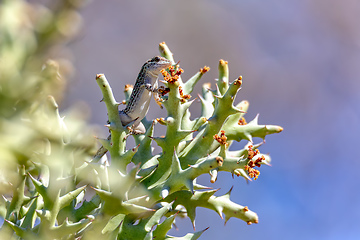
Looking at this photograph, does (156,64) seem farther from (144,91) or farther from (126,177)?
(126,177)

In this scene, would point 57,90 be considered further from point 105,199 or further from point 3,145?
point 105,199

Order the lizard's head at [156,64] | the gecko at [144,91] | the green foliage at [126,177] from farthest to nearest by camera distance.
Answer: the lizard's head at [156,64] < the gecko at [144,91] < the green foliage at [126,177]

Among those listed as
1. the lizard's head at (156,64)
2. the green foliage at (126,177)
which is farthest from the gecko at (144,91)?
the green foliage at (126,177)

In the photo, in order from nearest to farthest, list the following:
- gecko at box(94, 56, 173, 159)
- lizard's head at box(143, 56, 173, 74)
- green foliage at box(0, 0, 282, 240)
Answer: green foliage at box(0, 0, 282, 240)
gecko at box(94, 56, 173, 159)
lizard's head at box(143, 56, 173, 74)

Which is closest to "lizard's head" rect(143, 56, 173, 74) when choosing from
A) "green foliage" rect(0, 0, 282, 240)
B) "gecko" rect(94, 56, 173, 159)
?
"gecko" rect(94, 56, 173, 159)

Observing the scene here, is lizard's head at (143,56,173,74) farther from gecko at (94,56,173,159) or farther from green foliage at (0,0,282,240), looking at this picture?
green foliage at (0,0,282,240)

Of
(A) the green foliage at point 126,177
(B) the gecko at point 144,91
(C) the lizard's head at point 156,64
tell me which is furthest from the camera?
(C) the lizard's head at point 156,64

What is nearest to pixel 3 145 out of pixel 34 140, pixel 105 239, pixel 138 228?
pixel 34 140

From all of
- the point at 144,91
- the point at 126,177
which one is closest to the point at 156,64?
the point at 144,91

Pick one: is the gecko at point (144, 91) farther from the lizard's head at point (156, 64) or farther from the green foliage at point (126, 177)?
the green foliage at point (126, 177)

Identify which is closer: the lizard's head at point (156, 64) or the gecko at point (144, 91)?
the gecko at point (144, 91)

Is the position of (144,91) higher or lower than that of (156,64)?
lower

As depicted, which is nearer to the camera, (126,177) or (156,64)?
(126,177)
